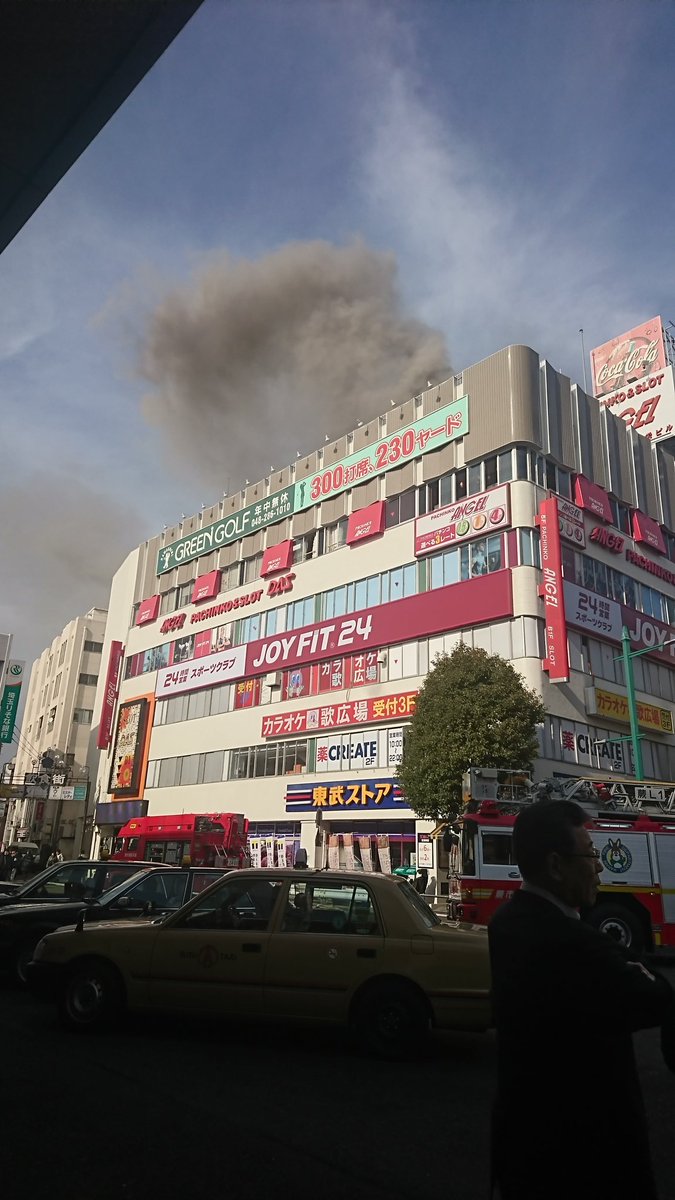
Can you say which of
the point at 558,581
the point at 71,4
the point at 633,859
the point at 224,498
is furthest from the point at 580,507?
the point at 71,4

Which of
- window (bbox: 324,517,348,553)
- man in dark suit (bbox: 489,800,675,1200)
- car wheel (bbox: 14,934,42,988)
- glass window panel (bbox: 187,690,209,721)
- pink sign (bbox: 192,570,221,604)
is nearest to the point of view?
Answer: man in dark suit (bbox: 489,800,675,1200)

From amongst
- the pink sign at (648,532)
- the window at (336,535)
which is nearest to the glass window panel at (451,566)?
the window at (336,535)

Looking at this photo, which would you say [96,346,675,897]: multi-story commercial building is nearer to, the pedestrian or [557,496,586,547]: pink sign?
[557,496,586,547]: pink sign

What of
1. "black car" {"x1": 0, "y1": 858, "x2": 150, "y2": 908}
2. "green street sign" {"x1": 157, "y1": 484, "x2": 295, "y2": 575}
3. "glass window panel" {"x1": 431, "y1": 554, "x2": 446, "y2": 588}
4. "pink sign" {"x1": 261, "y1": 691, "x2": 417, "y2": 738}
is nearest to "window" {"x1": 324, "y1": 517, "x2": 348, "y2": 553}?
"green street sign" {"x1": 157, "y1": 484, "x2": 295, "y2": 575}

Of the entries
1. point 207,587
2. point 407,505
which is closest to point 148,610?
point 207,587

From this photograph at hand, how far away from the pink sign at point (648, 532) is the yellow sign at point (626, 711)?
315 inches

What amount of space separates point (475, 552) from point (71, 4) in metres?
28.3

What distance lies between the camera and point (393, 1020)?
6316 mm

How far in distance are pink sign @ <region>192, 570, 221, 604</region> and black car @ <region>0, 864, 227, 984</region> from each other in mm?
36085

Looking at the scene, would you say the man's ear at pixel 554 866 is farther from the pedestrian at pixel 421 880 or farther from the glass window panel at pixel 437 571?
the glass window panel at pixel 437 571

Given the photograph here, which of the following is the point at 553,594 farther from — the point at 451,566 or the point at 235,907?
the point at 235,907

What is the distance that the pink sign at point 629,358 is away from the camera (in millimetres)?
48000

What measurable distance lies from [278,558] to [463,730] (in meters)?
20.2

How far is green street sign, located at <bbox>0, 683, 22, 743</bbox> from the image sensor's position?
160ft
